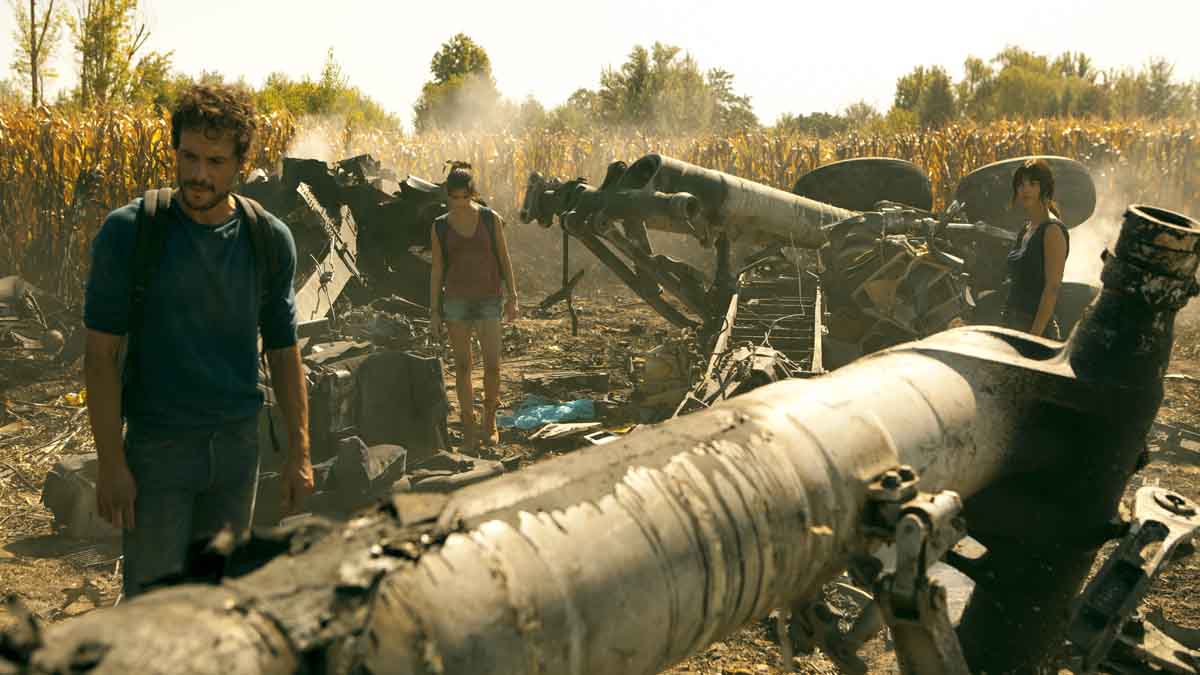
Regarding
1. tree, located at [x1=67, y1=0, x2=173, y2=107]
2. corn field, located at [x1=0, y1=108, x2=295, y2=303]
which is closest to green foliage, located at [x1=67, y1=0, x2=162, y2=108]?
tree, located at [x1=67, y1=0, x2=173, y2=107]

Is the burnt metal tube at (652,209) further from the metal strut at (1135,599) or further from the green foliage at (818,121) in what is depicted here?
the green foliage at (818,121)

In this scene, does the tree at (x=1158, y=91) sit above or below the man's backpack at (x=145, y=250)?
above

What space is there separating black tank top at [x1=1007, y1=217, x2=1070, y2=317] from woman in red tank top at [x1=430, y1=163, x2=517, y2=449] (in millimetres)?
3362

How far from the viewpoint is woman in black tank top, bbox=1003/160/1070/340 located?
213 inches

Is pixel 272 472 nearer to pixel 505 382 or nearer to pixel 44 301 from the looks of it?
pixel 505 382

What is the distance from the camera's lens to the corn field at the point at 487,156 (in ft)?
42.2

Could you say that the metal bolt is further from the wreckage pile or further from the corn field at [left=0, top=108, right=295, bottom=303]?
the corn field at [left=0, top=108, right=295, bottom=303]

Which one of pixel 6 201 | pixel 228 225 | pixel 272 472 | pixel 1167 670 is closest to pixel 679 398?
pixel 272 472

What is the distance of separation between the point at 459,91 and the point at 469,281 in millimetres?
47110

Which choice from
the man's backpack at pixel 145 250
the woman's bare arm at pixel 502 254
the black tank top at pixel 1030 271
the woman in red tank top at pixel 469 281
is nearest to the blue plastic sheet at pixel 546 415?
the woman in red tank top at pixel 469 281

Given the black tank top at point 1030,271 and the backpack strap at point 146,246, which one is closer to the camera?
the backpack strap at point 146,246

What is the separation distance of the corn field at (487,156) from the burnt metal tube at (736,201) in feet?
24.6

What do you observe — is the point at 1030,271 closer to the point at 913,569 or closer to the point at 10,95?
the point at 913,569

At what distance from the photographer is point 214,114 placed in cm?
281
